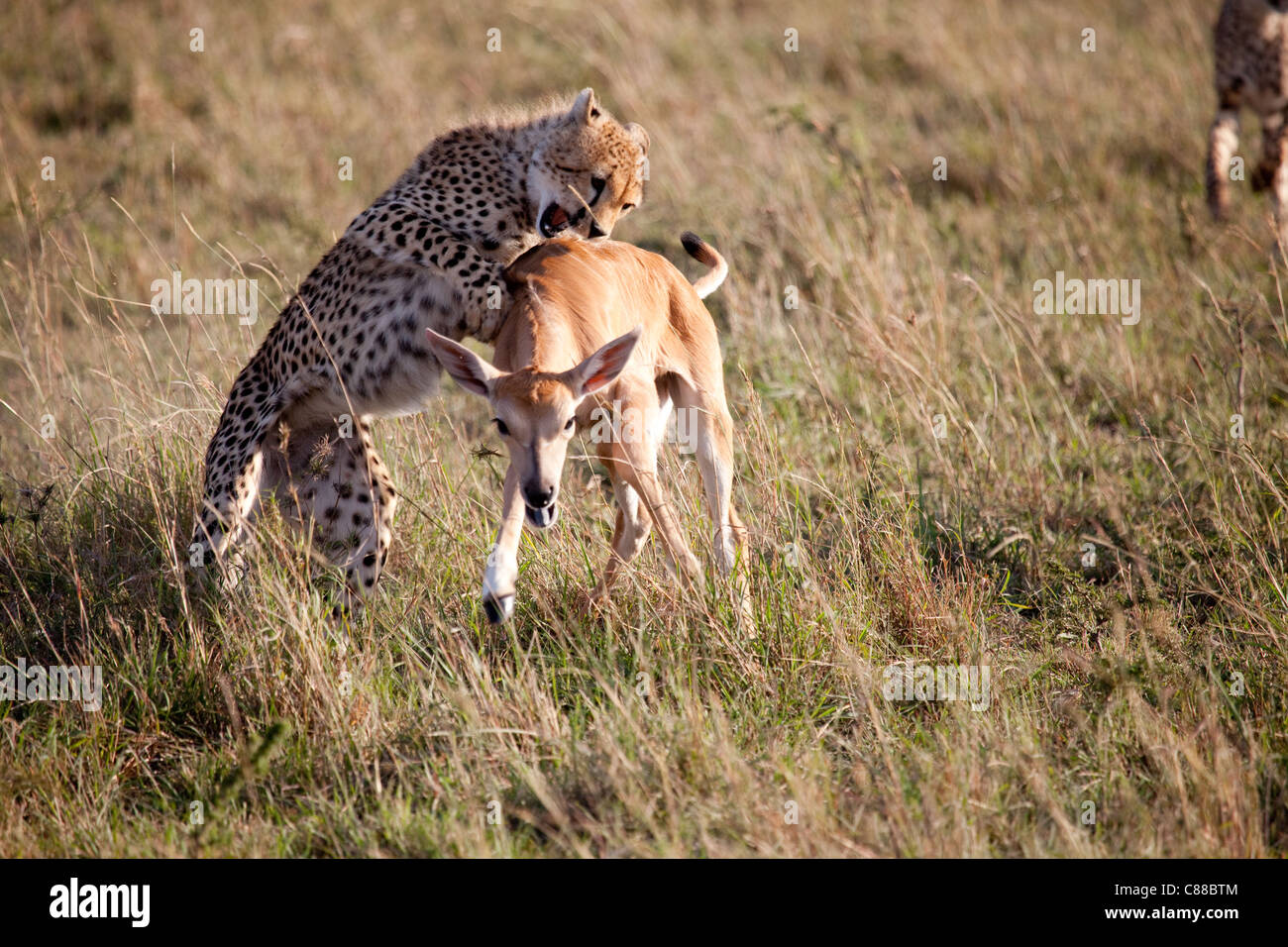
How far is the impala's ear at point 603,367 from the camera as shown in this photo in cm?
374

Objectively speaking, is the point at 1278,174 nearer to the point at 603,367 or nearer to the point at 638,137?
the point at 638,137

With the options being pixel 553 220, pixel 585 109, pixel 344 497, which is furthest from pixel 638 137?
pixel 344 497

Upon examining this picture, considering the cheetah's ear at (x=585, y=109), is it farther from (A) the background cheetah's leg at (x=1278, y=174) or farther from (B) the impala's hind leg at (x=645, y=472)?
(A) the background cheetah's leg at (x=1278, y=174)

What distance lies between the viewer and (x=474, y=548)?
4602mm

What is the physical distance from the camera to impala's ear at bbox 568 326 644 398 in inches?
147

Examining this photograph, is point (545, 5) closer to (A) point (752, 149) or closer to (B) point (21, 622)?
(A) point (752, 149)

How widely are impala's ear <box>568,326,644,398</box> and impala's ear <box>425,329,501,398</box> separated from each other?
0.27 meters

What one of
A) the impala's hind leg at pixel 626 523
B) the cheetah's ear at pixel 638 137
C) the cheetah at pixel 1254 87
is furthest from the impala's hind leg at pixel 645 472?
the cheetah at pixel 1254 87

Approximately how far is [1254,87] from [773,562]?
19.7 ft

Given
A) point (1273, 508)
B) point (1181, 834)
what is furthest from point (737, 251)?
point (1181, 834)

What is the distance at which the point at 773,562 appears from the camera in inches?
175

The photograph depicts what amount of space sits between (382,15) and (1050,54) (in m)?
6.51

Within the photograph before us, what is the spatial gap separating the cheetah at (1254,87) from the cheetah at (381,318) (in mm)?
4842

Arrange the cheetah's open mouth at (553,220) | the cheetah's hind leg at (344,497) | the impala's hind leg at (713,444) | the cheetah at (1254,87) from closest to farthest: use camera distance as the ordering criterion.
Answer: the impala's hind leg at (713,444)
the cheetah's hind leg at (344,497)
the cheetah's open mouth at (553,220)
the cheetah at (1254,87)
